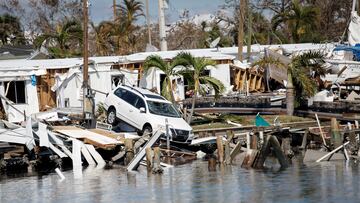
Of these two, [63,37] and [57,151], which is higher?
[63,37]

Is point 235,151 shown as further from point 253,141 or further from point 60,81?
point 60,81

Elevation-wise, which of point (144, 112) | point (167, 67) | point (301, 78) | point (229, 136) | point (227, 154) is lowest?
point (227, 154)

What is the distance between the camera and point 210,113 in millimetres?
44188

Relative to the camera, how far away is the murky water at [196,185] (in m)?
23.9

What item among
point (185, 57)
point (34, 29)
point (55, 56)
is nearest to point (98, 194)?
point (185, 57)

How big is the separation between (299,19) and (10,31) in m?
24.7

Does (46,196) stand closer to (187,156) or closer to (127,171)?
(127,171)

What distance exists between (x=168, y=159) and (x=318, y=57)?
1156cm

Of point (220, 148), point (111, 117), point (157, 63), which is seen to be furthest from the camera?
point (157, 63)

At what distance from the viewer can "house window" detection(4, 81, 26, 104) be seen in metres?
44.5

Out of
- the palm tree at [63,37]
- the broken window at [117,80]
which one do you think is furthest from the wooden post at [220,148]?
the palm tree at [63,37]

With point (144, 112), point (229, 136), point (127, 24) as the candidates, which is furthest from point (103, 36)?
point (229, 136)

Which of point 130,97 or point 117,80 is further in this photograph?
point 117,80

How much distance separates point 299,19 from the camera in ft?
222
